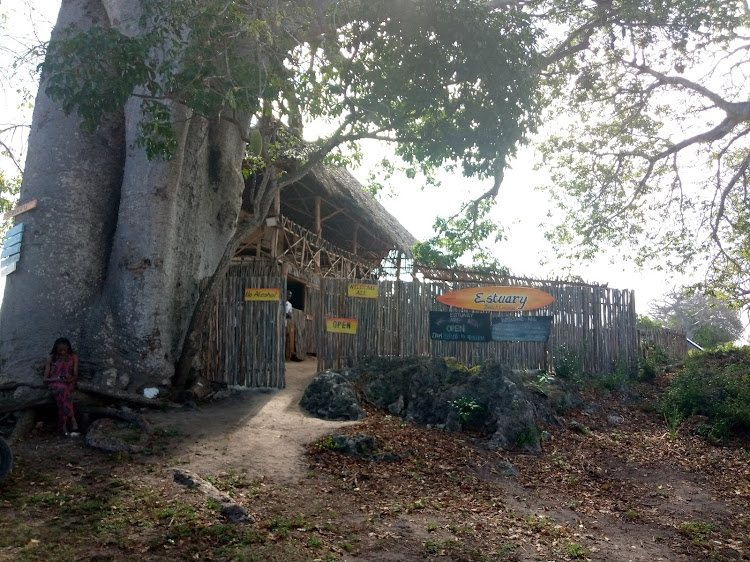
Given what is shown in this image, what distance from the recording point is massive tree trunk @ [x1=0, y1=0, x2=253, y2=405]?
7.61 metres

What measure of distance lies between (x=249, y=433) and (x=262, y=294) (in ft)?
8.08

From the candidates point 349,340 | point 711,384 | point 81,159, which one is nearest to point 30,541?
point 81,159

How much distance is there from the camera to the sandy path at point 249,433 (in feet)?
20.3

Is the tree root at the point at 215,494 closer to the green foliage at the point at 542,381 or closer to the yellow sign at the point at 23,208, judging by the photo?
the yellow sign at the point at 23,208

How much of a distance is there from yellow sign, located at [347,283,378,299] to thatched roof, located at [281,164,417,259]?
500 cm

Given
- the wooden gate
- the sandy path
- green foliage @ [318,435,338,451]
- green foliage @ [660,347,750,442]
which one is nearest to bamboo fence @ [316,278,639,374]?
the wooden gate

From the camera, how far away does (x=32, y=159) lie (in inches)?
320

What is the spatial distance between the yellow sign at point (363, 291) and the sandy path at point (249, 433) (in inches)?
72.3

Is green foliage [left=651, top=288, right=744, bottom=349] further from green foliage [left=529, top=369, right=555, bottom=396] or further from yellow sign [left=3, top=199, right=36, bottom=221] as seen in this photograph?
yellow sign [left=3, top=199, right=36, bottom=221]

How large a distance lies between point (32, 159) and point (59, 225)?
3.46ft

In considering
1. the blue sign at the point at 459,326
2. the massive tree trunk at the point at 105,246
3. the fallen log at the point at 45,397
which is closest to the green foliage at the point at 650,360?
the blue sign at the point at 459,326

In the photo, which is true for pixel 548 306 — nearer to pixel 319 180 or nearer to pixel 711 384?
pixel 711 384

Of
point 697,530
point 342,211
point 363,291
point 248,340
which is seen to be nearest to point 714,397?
point 697,530

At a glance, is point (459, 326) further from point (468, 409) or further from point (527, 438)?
point (527, 438)
